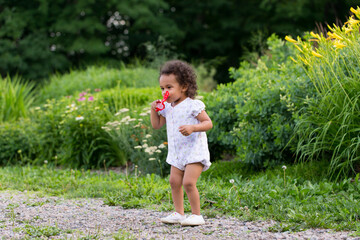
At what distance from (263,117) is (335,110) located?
1041mm

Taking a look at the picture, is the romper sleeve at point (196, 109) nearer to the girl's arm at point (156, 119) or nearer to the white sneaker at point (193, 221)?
the girl's arm at point (156, 119)

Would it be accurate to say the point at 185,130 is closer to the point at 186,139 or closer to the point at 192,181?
the point at 186,139

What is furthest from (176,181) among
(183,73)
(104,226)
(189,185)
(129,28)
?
(129,28)

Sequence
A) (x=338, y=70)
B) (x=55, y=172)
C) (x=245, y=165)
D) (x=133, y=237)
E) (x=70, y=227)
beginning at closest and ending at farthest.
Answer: (x=133, y=237) < (x=70, y=227) < (x=338, y=70) < (x=245, y=165) < (x=55, y=172)

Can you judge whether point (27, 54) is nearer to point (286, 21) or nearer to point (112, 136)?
point (286, 21)

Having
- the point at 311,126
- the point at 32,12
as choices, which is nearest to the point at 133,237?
the point at 311,126

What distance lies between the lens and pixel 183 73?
3.66 m

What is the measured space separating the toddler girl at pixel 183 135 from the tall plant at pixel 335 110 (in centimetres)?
150

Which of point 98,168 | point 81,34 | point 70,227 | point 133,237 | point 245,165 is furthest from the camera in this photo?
point 81,34

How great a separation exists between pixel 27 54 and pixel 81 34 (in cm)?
241

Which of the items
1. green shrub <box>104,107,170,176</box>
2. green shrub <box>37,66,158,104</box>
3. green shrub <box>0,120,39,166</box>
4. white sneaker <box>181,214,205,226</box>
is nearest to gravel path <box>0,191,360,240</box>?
white sneaker <box>181,214,205,226</box>

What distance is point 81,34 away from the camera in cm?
1917

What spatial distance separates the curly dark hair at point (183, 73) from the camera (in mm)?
3658

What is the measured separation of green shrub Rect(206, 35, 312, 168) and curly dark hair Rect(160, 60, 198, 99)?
178 cm
